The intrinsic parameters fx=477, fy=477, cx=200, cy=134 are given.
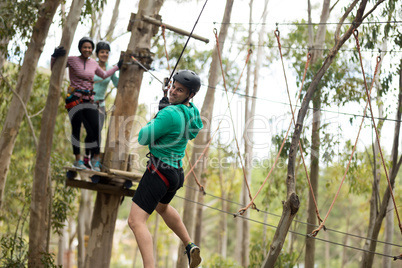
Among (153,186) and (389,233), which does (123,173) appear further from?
(389,233)

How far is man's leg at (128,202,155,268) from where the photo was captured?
281 cm

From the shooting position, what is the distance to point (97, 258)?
5062 millimetres

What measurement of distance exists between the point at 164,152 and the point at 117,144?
7.11 ft

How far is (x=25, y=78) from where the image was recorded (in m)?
6.42

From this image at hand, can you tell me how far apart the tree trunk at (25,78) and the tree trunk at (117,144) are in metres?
1.48

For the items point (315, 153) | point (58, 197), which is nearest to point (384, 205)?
point (315, 153)

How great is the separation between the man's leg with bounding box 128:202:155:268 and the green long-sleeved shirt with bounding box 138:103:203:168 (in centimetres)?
35

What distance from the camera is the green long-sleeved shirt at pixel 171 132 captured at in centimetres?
278

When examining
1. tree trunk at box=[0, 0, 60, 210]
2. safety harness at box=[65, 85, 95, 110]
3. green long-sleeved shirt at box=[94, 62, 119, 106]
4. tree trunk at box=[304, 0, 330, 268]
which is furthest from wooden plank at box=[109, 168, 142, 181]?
tree trunk at box=[304, 0, 330, 268]

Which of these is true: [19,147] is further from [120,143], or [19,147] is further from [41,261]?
[120,143]

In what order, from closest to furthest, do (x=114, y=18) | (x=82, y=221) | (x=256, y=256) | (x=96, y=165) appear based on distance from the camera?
(x=96, y=165) → (x=256, y=256) → (x=82, y=221) → (x=114, y=18)

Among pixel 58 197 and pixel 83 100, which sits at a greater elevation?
pixel 83 100

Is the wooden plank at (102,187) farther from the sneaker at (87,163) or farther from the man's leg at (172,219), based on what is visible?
the man's leg at (172,219)

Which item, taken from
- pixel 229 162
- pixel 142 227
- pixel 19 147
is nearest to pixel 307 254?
pixel 142 227
